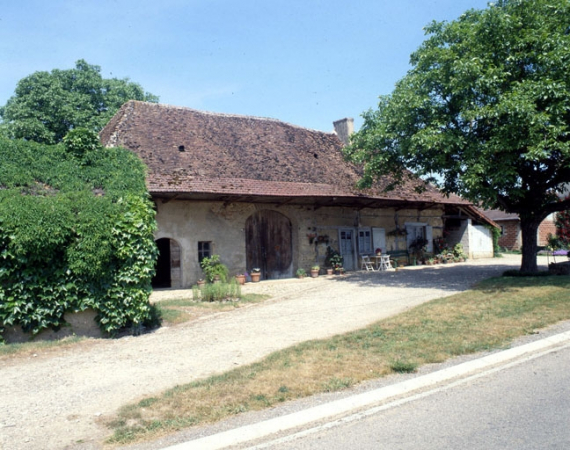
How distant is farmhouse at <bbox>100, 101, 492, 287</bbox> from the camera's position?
1530 cm

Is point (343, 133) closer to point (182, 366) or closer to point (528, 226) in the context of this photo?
point (528, 226)

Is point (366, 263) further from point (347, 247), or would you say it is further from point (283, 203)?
point (283, 203)

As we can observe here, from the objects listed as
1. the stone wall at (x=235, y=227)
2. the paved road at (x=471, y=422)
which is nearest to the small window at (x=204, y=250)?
the stone wall at (x=235, y=227)

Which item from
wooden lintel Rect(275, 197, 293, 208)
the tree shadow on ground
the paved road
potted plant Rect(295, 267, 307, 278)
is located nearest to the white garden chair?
the tree shadow on ground

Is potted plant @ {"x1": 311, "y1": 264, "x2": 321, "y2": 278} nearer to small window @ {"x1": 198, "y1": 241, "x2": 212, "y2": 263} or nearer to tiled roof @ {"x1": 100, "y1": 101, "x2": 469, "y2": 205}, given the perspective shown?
tiled roof @ {"x1": 100, "y1": 101, "x2": 469, "y2": 205}

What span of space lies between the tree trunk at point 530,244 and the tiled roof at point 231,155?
18.5 feet

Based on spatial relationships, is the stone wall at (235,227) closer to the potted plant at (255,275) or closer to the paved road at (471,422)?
the potted plant at (255,275)

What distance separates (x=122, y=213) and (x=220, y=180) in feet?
23.0

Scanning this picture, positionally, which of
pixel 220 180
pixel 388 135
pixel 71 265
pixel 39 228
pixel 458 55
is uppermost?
pixel 458 55

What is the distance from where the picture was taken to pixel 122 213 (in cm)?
865

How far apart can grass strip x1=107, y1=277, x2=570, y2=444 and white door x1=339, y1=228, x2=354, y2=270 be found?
8942mm

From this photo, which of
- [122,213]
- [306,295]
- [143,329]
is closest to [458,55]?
[306,295]

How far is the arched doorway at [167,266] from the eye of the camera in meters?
15.4

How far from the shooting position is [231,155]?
17.4 meters
